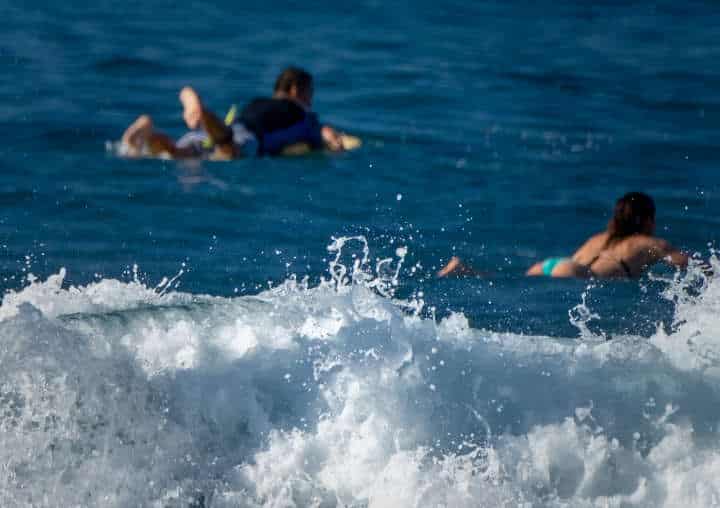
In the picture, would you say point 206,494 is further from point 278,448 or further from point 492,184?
point 492,184

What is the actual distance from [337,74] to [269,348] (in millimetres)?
8268

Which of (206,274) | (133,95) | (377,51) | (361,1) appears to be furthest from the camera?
(361,1)

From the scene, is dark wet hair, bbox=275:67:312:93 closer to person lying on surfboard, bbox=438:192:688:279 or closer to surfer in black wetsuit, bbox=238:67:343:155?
surfer in black wetsuit, bbox=238:67:343:155

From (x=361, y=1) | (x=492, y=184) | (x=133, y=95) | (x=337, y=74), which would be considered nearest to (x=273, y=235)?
(x=492, y=184)

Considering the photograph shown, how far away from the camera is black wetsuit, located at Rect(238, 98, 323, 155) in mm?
9922

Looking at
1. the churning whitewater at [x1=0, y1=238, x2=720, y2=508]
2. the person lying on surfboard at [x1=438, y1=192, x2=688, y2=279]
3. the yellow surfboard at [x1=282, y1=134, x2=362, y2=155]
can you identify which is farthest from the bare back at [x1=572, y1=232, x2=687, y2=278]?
the yellow surfboard at [x1=282, y1=134, x2=362, y2=155]

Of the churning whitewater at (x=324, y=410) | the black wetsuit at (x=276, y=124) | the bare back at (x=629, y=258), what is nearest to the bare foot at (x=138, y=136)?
the black wetsuit at (x=276, y=124)

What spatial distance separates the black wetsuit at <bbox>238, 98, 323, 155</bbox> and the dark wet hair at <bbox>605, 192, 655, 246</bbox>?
3473 mm

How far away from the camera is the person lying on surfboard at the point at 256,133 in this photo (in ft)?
31.7

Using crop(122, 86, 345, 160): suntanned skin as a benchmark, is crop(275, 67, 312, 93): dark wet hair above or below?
above

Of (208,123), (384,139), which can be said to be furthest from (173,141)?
(384,139)

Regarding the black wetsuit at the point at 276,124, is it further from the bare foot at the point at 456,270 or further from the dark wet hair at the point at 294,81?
the bare foot at the point at 456,270

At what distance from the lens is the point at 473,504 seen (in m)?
4.80

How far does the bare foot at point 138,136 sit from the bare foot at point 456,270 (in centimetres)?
348
